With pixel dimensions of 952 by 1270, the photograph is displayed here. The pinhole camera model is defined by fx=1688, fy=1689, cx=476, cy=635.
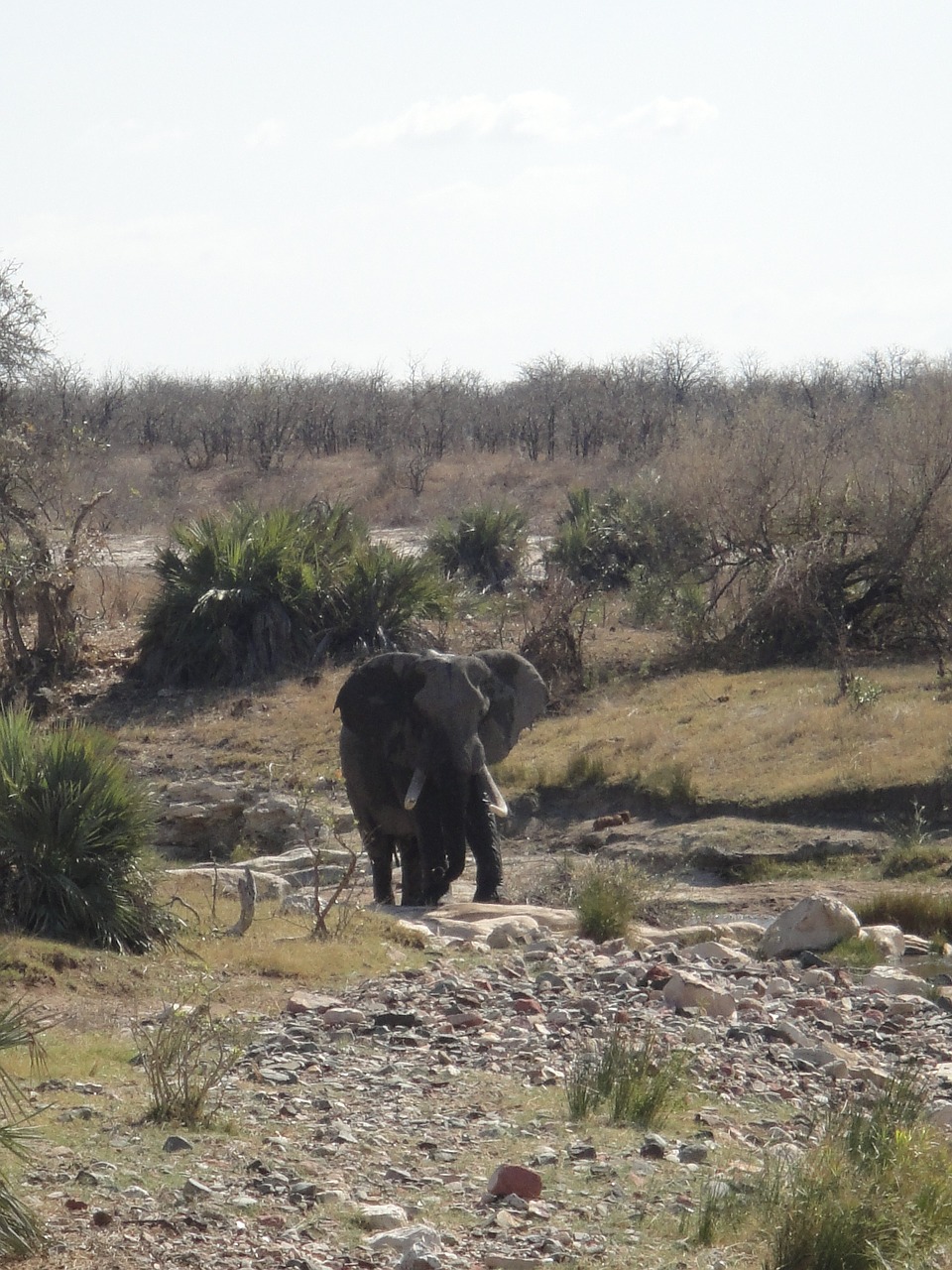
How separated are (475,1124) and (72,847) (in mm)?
3656

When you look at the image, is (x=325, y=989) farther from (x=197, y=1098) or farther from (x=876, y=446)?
(x=876, y=446)

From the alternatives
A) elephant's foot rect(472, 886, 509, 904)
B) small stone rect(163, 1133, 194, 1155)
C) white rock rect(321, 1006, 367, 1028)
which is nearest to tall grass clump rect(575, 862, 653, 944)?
elephant's foot rect(472, 886, 509, 904)

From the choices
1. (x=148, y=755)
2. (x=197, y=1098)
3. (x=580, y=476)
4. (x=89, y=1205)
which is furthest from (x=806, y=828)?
(x=580, y=476)

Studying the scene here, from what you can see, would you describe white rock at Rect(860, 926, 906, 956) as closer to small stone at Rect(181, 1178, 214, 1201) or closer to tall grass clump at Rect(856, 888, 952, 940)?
tall grass clump at Rect(856, 888, 952, 940)

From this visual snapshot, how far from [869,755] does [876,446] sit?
30.2 ft

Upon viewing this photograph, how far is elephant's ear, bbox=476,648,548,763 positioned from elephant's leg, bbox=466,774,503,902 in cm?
89

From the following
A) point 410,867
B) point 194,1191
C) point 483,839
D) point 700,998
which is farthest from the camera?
point 410,867

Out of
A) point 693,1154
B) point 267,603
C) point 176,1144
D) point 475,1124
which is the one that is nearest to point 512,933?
point 475,1124

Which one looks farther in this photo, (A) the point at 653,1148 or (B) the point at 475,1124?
(B) the point at 475,1124

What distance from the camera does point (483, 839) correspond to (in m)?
→ 13.2

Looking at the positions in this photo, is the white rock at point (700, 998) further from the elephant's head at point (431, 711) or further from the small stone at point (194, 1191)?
the small stone at point (194, 1191)

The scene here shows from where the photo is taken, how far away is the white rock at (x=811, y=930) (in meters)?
11.8

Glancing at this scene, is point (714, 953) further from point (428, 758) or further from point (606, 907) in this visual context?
point (428, 758)

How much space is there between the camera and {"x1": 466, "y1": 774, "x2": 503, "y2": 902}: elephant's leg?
13156 mm
